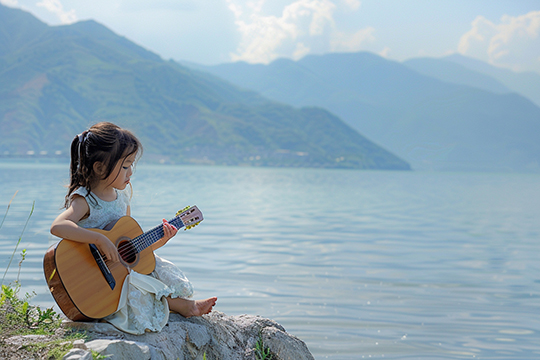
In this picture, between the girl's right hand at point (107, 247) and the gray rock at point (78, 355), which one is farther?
the girl's right hand at point (107, 247)

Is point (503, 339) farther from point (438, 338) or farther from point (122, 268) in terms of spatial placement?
point (122, 268)

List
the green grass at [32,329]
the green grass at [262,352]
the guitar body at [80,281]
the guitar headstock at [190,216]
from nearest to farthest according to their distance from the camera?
the green grass at [32,329] < the guitar body at [80,281] < the guitar headstock at [190,216] < the green grass at [262,352]

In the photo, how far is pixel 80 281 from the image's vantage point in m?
3.21

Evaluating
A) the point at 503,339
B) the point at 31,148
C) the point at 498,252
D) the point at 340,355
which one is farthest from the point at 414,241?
the point at 31,148

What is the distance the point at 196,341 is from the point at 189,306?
268 millimetres

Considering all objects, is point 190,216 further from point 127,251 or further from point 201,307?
point 201,307

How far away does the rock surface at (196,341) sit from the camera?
114 inches

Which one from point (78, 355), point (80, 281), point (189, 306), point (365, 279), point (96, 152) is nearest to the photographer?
point (78, 355)

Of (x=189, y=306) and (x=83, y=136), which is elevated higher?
(x=83, y=136)

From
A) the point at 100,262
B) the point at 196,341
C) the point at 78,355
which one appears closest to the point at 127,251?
the point at 100,262

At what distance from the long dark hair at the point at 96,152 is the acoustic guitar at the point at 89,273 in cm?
40

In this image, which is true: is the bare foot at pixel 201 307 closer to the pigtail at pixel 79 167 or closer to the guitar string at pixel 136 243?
the guitar string at pixel 136 243

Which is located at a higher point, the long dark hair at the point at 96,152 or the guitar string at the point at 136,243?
the long dark hair at the point at 96,152

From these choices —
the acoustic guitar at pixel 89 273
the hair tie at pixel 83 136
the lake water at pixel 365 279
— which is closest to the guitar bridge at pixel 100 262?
the acoustic guitar at pixel 89 273
